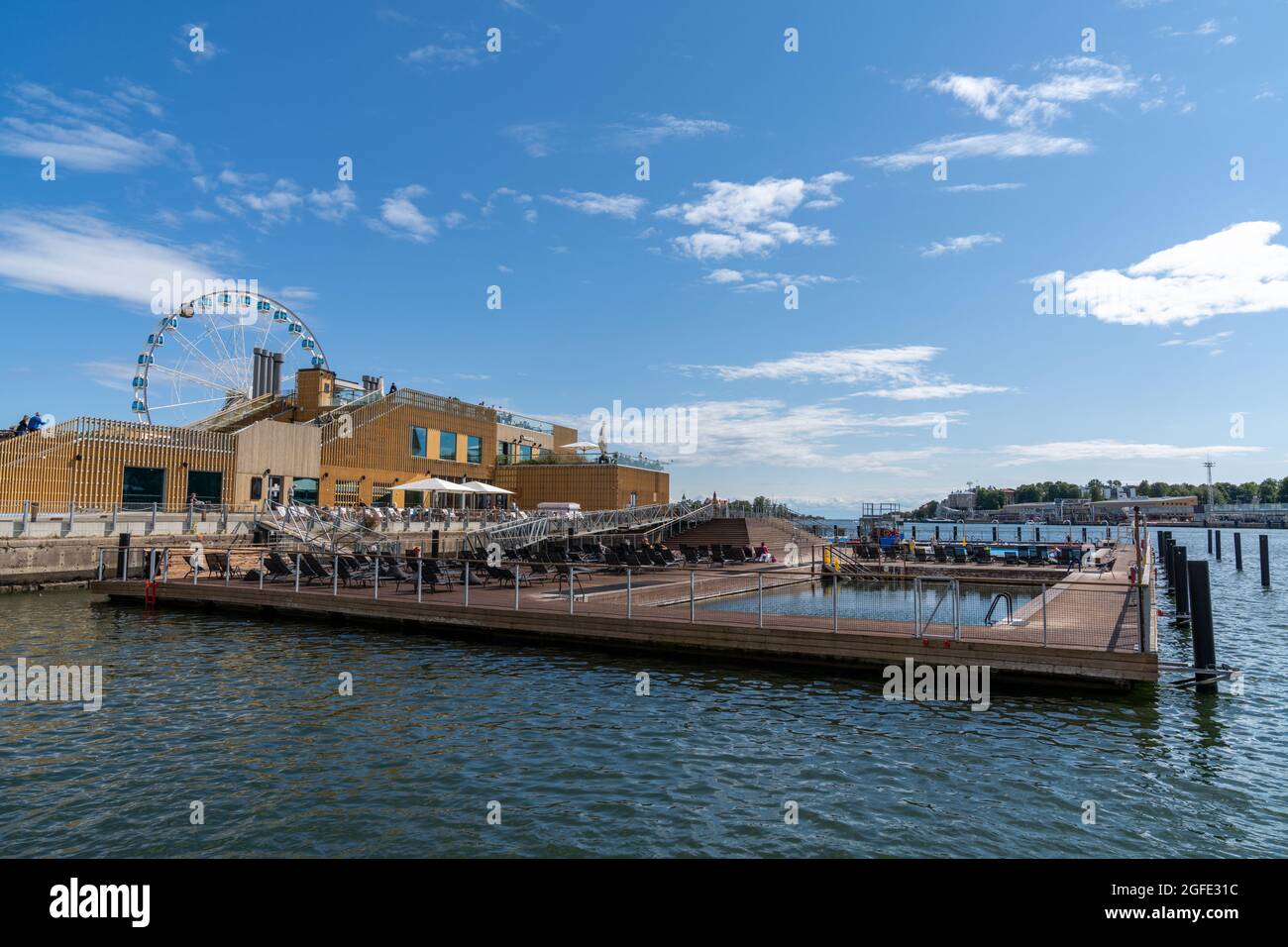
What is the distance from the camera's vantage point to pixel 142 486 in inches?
1391

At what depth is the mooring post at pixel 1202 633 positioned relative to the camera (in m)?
13.5

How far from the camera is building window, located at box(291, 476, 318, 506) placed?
42906mm

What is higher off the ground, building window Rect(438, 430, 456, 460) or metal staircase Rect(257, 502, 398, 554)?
building window Rect(438, 430, 456, 460)

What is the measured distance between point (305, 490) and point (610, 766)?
38.7 m

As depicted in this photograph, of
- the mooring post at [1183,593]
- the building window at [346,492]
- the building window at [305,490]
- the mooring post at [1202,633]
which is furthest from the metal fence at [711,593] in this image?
the building window at [346,492]

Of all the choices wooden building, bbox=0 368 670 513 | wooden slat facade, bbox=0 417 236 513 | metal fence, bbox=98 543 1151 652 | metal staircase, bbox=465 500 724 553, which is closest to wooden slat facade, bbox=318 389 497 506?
wooden building, bbox=0 368 670 513

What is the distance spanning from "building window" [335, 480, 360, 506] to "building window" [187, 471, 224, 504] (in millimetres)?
6995

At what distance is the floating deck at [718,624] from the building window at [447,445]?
95.2 feet

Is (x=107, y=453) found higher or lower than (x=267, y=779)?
higher

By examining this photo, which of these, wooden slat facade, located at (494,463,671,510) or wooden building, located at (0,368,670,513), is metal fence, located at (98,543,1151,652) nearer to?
wooden building, located at (0,368,670,513)
